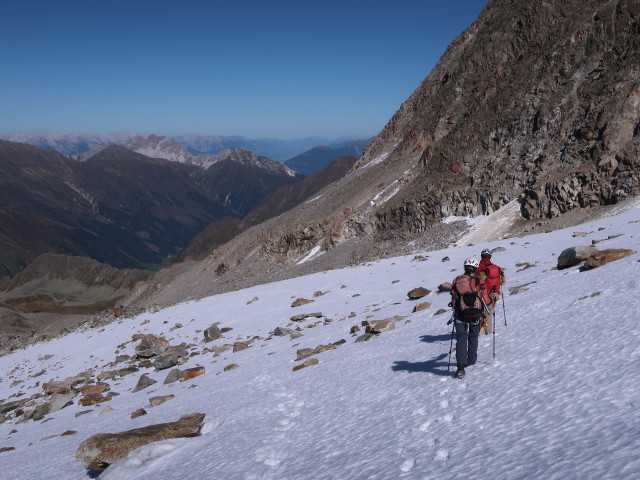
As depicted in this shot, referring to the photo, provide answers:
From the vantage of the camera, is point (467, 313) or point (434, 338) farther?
point (434, 338)

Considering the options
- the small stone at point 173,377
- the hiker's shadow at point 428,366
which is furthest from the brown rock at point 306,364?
the small stone at point 173,377

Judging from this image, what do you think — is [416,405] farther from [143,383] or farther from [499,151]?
[499,151]

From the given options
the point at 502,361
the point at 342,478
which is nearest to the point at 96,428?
the point at 342,478

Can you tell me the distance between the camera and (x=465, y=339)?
8.24 m

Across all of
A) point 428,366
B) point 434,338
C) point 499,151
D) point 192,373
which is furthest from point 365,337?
point 499,151

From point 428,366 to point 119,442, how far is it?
5964mm

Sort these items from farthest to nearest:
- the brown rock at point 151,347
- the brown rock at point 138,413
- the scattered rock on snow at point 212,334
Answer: the scattered rock on snow at point 212,334
the brown rock at point 151,347
the brown rock at point 138,413

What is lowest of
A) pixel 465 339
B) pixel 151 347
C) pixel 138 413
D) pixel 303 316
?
pixel 151 347

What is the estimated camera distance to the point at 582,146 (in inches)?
1299

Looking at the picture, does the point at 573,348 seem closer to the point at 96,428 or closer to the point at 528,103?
the point at 96,428

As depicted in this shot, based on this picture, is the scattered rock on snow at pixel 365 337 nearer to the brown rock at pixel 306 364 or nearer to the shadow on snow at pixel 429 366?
the brown rock at pixel 306 364

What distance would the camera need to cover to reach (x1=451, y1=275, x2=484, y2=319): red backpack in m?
8.16

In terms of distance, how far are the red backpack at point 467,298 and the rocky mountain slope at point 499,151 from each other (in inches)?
995

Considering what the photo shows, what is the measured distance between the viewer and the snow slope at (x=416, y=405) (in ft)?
17.2
